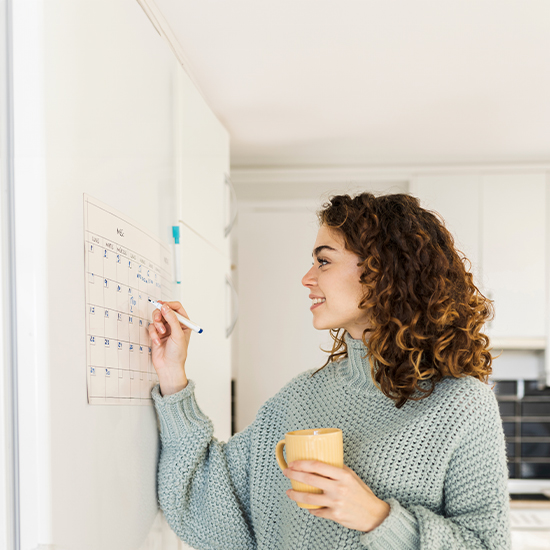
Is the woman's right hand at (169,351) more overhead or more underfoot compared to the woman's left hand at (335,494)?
more overhead

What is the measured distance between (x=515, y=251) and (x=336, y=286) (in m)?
1.98

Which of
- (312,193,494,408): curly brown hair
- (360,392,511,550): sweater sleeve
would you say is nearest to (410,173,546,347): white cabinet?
(312,193,494,408): curly brown hair

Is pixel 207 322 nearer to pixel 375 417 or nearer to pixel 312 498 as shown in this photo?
pixel 375 417

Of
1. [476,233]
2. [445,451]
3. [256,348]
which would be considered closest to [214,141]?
[445,451]

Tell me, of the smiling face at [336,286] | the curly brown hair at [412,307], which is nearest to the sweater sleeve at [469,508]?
the curly brown hair at [412,307]

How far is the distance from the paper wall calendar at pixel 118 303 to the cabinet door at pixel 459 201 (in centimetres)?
203

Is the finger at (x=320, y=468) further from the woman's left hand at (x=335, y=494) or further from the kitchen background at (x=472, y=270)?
the kitchen background at (x=472, y=270)

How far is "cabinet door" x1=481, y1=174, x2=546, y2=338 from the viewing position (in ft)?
9.14

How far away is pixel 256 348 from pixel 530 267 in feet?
4.66

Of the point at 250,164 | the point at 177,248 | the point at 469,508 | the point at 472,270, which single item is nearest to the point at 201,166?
the point at 177,248

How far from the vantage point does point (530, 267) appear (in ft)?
9.18

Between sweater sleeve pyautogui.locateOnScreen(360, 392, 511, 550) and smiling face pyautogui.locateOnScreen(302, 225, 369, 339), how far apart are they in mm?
277

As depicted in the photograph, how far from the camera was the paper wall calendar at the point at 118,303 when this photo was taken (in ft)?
2.59

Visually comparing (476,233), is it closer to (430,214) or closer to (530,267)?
(530,267)
